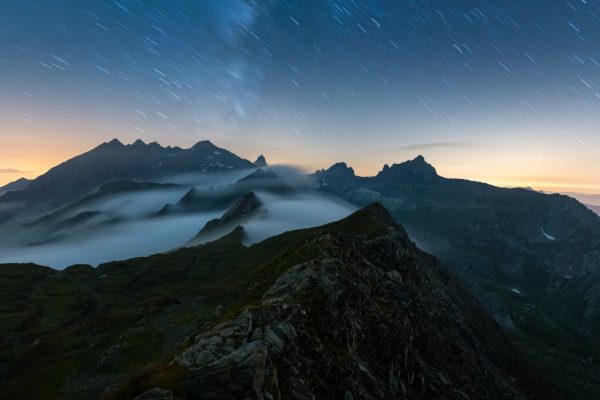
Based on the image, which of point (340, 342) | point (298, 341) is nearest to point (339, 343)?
point (340, 342)

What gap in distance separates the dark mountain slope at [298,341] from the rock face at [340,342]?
15 centimetres

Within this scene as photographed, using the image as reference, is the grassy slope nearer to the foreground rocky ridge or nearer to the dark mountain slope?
the dark mountain slope

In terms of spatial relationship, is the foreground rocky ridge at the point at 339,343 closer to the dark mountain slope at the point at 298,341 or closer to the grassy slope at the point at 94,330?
the dark mountain slope at the point at 298,341

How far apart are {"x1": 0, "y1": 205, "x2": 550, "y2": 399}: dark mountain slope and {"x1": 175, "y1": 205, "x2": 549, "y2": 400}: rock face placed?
0.15m

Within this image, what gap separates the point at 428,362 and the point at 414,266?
40.1 metres

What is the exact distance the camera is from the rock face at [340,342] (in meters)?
34.2

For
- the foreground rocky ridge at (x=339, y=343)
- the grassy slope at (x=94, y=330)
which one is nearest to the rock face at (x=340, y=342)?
the foreground rocky ridge at (x=339, y=343)

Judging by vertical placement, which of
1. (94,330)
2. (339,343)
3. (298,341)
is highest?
(298,341)

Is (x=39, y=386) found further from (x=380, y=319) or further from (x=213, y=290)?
(x=213, y=290)

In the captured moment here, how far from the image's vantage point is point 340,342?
47.8 meters

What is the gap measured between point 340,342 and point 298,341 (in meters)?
8.84

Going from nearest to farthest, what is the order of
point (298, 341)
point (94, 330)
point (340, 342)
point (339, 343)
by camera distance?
1. point (298, 341)
2. point (339, 343)
3. point (340, 342)
4. point (94, 330)

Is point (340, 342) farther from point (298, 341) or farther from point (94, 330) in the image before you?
point (94, 330)

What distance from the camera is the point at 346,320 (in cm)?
5053
